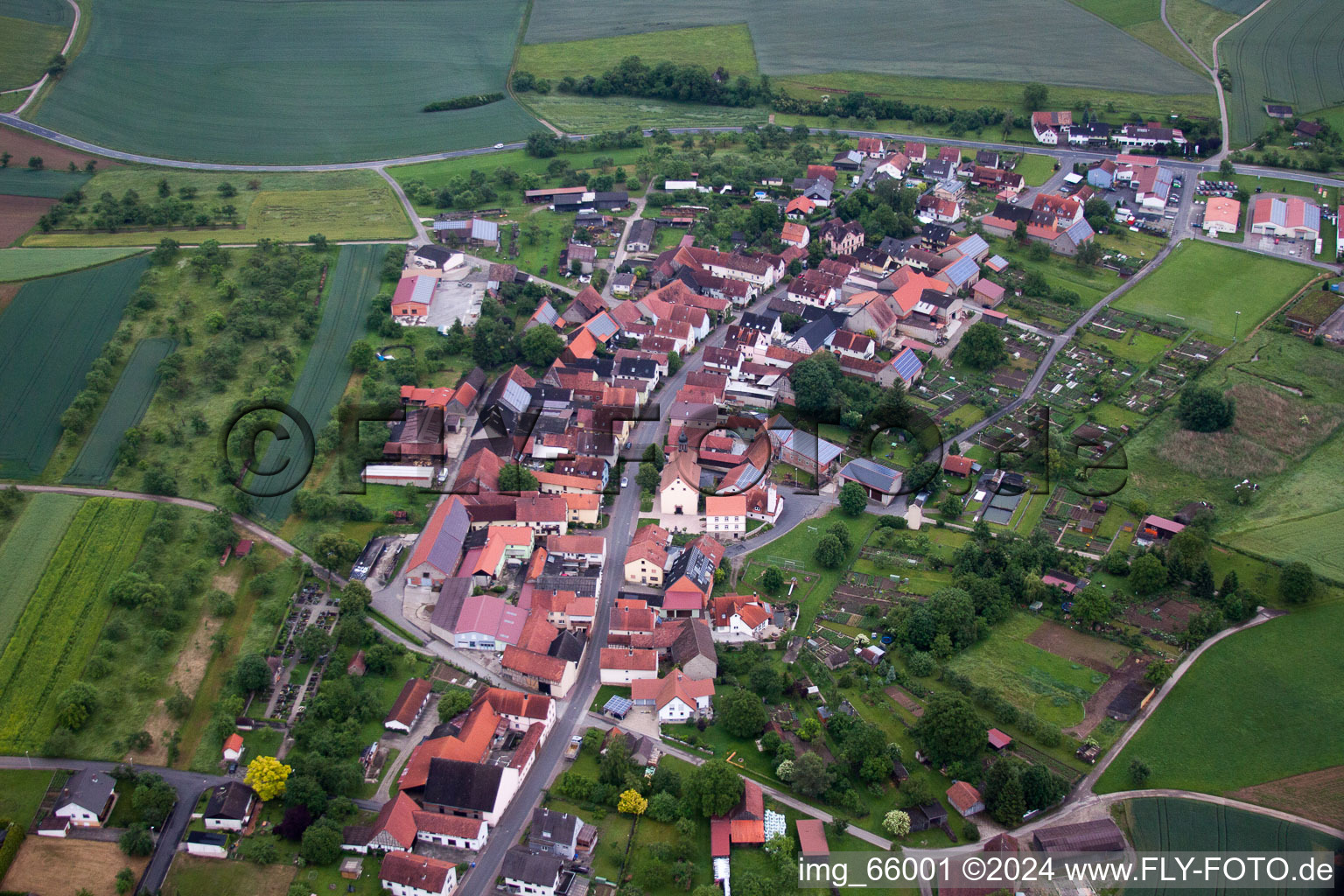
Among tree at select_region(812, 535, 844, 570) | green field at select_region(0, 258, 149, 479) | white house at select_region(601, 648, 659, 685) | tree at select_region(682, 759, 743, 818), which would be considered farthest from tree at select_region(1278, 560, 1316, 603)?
green field at select_region(0, 258, 149, 479)

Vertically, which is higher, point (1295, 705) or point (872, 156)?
point (872, 156)

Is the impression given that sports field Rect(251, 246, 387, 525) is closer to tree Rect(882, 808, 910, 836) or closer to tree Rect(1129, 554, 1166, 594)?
tree Rect(882, 808, 910, 836)

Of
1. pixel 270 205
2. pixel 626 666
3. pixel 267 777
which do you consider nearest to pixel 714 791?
pixel 626 666

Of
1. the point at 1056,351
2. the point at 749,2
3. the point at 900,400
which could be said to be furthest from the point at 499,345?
the point at 749,2

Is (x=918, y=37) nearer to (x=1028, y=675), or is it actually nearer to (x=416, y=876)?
(x=1028, y=675)

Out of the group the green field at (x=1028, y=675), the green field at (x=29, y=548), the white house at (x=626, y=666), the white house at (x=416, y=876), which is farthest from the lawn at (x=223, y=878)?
the green field at (x=1028, y=675)

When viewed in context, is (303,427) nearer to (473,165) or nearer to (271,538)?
(271,538)
